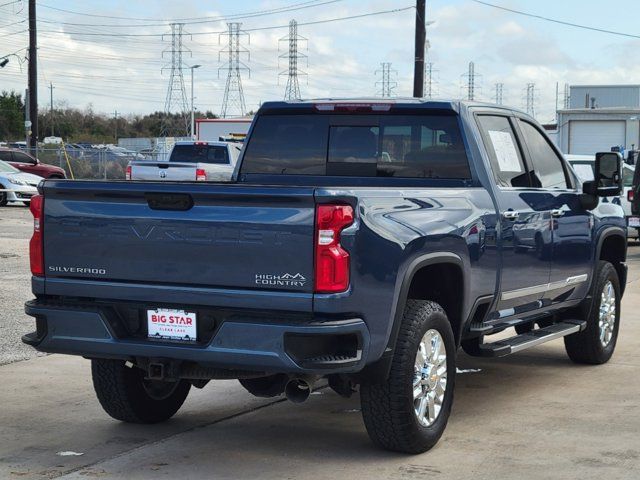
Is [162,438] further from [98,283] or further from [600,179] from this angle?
[600,179]

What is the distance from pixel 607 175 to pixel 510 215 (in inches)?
67.6

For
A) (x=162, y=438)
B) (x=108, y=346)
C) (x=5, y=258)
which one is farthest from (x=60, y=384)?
(x=5, y=258)

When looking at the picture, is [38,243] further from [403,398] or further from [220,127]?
[220,127]

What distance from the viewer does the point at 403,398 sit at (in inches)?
247

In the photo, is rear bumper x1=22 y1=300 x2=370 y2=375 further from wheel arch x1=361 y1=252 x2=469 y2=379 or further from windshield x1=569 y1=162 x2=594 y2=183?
windshield x1=569 y1=162 x2=594 y2=183

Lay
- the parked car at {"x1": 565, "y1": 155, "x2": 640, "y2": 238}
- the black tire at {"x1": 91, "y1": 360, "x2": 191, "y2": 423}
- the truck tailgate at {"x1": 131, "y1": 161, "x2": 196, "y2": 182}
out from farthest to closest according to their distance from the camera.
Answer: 1. the truck tailgate at {"x1": 131, "y1": 161, "x2": 196, "y2": 182}
2. the parked car at {"x1": 565, "y1": 155, "x2": 640, "y2": 238}
3. the black tire at {"x1": 91, "y1": 360, "x2": 191, "y2": 423}

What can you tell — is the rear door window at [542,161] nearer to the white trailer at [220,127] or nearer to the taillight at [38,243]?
the taillight at [38,243]

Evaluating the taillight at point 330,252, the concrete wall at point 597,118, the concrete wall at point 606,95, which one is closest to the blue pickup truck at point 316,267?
the taillight at point 330,252

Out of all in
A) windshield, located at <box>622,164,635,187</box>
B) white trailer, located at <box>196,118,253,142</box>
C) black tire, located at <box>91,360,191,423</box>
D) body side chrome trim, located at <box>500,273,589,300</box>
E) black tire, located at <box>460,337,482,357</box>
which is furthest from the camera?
white trailer, located at <box>196,118,253,142</box>

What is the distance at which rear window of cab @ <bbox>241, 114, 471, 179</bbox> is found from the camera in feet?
25.2

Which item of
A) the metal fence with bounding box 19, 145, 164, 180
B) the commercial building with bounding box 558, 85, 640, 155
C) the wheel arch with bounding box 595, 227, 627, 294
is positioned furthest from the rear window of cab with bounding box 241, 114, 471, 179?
the metal fence with bounding box 19, 145, 164, 180

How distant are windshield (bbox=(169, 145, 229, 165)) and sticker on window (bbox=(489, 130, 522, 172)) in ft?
60.5

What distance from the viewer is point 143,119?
130 metres

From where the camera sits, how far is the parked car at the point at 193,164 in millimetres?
23967
